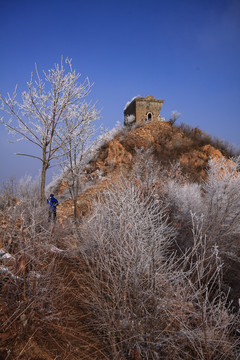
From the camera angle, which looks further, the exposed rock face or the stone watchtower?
the stone watchtower

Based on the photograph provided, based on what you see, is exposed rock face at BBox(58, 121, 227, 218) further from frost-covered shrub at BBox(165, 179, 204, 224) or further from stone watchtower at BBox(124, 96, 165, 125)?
frost-covered shrub at BBox(165, 179, 204, 224)

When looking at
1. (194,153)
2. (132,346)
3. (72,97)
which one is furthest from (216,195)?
(194,153)

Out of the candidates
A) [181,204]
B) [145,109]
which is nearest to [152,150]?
[145,109]

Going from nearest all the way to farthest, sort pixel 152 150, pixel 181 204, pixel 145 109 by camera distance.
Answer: pixel 181 204 → pixel 152 150 → pixel 145 109

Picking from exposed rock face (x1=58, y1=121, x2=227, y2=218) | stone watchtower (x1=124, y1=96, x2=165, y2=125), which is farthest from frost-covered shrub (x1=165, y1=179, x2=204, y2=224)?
stone watchtower (x1=124, y1=96, x2=165, y2=125)

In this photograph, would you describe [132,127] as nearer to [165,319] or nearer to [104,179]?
[104,179]

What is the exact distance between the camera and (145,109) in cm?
2538

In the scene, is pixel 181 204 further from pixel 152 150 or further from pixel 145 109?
pixel 145 109

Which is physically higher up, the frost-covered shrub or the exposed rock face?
the exposed rock face

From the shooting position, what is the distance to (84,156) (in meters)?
9.48

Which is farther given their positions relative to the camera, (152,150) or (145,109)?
(145,109)

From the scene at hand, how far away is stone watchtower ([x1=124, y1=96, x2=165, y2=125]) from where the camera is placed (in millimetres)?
25203

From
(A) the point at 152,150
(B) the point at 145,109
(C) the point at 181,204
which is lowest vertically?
(C) the point at 181,204

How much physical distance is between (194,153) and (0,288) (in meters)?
18.7
